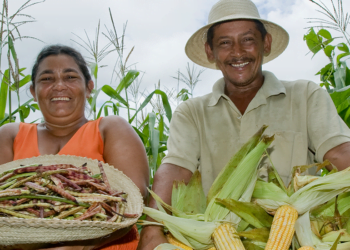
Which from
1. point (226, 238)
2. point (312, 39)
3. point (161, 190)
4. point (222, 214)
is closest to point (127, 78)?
point (161, 190)

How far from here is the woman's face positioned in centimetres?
222

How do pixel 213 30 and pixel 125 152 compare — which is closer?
pixel 125 152

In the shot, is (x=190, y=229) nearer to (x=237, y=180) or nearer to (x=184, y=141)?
(x=237, y=180)

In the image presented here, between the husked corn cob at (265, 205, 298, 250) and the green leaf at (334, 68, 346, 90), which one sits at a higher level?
the green leaf at (334, 68, 346, 90)

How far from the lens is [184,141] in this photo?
2.17 meters

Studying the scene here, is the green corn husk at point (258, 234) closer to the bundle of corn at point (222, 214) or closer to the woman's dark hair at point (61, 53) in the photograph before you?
the bundle of corn at point (222, 214)

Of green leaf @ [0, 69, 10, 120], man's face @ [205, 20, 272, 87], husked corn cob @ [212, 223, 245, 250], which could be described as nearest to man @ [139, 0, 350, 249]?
man's face @ [205, 20, 272, 87]

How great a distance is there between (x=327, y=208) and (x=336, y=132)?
0.73 metres

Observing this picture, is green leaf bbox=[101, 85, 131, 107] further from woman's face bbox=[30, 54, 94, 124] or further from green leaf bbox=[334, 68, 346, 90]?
green leaf bbox=[334, 68, 346, 90]

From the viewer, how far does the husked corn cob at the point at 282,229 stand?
3.76ft

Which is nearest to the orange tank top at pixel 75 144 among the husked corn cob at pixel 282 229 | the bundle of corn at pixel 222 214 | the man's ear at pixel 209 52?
the bundle of corn at pixel 222 214

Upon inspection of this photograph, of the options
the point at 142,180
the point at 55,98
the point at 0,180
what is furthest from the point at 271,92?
the point at 0,180

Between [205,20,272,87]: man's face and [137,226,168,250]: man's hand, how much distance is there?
4.32ft

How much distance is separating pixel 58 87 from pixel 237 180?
1467 millimetres
